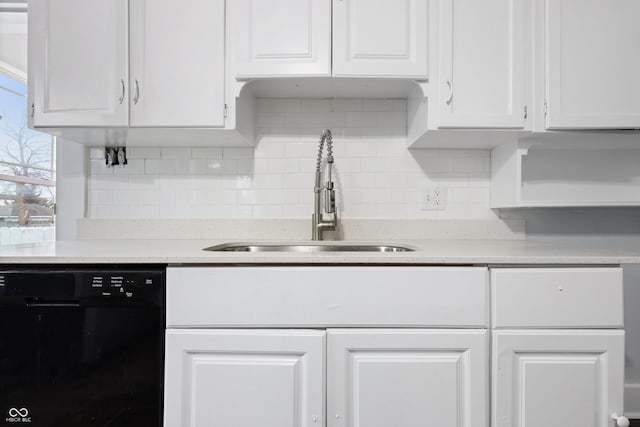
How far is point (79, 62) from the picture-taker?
1441mm


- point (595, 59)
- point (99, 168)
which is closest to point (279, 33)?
point (99, 168)

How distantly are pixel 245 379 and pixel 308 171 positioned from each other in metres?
1.00

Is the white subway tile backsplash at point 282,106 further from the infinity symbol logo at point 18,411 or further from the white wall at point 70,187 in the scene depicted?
the infinity symbol logo at point 18,411

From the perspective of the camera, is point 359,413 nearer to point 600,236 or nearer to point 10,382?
point 10,382

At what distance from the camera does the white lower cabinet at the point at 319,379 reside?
1.11 metres

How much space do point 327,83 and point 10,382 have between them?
4.90ft

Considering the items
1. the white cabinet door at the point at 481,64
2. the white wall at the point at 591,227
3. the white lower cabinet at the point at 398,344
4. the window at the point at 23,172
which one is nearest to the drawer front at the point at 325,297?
the white lower cabinet at the point at 398,344

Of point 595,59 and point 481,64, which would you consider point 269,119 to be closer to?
point 481,64

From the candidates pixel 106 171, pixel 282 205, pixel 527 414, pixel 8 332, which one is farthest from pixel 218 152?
pixel 527 414

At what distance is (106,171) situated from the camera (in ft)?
6.01

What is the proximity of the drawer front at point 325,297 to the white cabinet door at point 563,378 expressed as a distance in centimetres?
15

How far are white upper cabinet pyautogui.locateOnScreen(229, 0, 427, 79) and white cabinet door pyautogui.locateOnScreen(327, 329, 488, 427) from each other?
98 cm

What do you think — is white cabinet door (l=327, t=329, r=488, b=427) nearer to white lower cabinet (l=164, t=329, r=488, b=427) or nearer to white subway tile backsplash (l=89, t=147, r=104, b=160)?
white lower cabinet (l=164, t=329, r=488, b=427)

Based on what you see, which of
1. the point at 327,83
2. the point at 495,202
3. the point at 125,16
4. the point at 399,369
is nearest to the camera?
the point at 399,369
